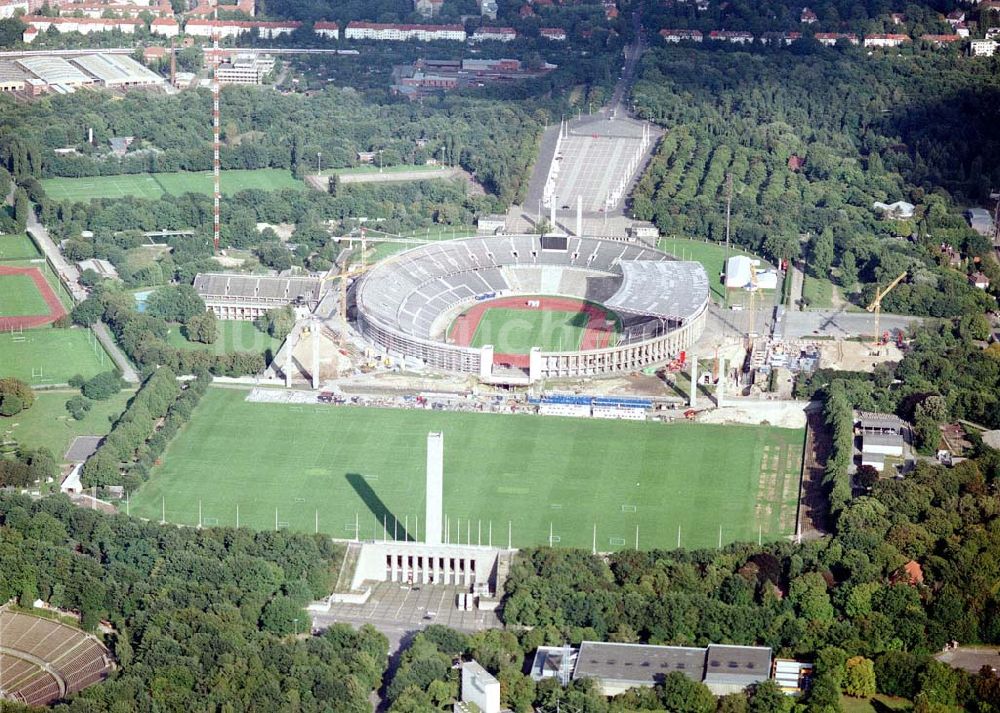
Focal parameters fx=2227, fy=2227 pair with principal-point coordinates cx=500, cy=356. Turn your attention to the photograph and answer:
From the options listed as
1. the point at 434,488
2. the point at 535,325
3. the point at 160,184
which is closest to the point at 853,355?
the point at 535,325

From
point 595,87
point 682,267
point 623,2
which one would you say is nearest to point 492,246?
point 682,267

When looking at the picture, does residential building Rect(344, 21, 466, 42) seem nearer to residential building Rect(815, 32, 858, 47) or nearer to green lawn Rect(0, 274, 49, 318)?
residential building Rect(815, 32, 858, 47)

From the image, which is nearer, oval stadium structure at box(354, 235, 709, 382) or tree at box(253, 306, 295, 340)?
oval stadium structure at box(354, 235, 709, 382)

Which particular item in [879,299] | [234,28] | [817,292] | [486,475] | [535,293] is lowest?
[234,28]

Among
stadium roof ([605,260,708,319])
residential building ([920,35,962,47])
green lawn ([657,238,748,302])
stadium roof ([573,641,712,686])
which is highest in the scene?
stadium roof ([573,641,712,686])

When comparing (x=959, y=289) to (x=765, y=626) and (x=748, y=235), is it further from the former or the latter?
(x=765, y=626)

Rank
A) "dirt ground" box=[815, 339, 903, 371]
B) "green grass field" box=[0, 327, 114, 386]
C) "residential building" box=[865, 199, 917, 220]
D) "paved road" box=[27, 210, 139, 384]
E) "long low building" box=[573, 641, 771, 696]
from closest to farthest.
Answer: "long low building" box=[573, 641, 771, 696], "green grass field" box=[0, 327, 114, 386], "paved road" box=[27, 210, 139, 384], "dirt ground" box=[815, 339, 903, 371], "residential building" box=[865, 199, 917, 220]

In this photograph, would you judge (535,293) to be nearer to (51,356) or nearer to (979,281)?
(979,281)

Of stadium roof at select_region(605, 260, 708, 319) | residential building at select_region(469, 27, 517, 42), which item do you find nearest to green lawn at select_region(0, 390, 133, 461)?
stadium roof at select_region(605, 260, 708, 319)
